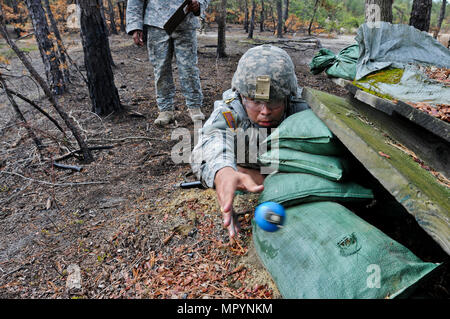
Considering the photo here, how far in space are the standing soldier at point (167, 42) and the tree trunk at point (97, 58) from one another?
75 cm

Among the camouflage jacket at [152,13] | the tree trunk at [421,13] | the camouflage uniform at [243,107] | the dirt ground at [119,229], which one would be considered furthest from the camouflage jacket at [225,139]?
the tree trunk at [421,13]

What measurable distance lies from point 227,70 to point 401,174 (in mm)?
6215

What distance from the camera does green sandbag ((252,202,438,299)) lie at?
100 centimetres

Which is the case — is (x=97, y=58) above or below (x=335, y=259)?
above

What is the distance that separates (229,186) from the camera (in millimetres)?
1208

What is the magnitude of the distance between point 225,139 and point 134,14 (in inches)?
101

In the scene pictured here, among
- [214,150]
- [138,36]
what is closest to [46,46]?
[138,36]

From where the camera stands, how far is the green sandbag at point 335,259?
1.00 metres

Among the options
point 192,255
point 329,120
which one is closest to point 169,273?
point 192,255

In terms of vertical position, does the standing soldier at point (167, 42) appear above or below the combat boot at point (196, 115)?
above

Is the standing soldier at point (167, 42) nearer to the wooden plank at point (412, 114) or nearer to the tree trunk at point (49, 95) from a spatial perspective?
the tree trunk at point (49, 95)

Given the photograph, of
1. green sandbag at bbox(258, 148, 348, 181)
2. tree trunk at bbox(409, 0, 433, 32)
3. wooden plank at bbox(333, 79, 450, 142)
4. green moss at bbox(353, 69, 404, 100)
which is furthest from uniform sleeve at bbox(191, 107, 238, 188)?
tree trunk at bbox(409, 0, 433, 32)

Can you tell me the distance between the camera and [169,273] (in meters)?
1.51

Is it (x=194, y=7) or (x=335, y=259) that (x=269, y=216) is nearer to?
(x=335, y=259)
